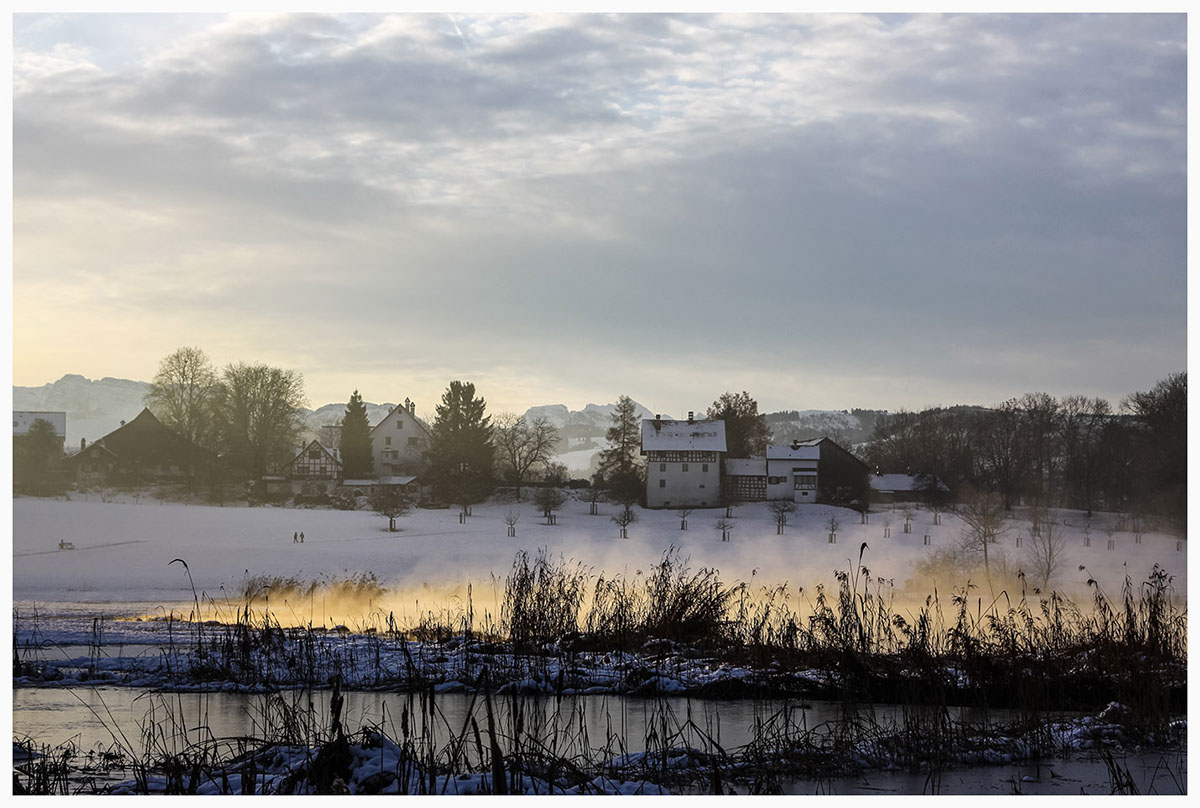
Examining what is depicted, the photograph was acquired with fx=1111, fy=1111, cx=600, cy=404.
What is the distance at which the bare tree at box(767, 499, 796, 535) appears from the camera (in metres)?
47.2

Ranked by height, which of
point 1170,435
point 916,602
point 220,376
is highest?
point 220,376

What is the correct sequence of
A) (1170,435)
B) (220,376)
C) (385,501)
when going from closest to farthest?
(1170,435) → (385,501) → (220,376)

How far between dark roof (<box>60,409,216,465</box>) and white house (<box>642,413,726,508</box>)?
70.7 feet

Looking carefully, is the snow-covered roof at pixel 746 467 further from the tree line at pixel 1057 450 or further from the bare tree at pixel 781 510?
the tree line at pixel 1057 450

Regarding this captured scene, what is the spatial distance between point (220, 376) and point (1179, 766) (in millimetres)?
51468

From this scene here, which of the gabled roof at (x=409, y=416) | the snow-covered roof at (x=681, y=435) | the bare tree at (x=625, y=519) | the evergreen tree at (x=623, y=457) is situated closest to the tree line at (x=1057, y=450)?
the snow-covered roof at (x=681, y=435)

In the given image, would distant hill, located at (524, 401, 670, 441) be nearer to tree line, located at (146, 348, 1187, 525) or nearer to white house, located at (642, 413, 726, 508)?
tree line, located at (146, 348, 1187, 525)

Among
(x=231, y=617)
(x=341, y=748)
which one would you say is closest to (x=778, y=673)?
(x=341, y=748)

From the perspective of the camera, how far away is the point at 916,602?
28.2 metres

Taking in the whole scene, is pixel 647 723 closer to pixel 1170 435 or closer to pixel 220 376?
pixel 1170 435

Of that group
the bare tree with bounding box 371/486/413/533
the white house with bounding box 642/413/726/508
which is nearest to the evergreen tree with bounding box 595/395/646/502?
the white house with bounding box 642/413/726/508

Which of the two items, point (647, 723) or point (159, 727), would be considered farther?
point (647, 723)

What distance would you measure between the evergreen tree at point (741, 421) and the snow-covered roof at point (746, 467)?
1.57 metres

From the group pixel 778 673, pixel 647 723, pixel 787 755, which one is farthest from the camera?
pixel 778 673
